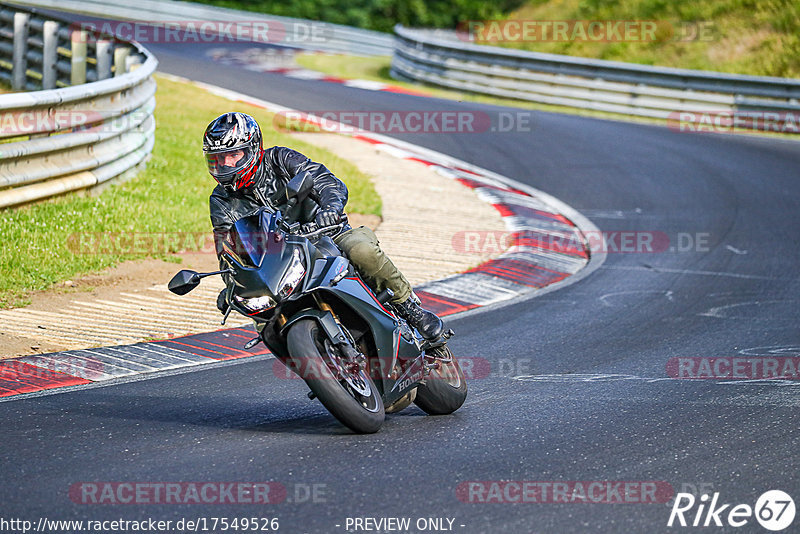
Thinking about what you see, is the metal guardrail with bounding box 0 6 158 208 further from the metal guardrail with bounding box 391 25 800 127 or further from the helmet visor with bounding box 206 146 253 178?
the metal guardrail with bounding box 391 25 800 127

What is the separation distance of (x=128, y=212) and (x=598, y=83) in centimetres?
1417

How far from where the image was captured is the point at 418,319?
5840mm

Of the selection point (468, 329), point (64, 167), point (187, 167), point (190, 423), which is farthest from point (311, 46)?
point (190, 423)

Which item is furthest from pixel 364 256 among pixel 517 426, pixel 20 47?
pixel 20 47

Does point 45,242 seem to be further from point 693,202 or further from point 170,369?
point 693,202

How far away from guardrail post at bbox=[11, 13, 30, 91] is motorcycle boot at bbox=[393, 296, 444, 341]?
46.0 ft

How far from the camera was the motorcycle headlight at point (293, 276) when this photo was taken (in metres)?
4.92

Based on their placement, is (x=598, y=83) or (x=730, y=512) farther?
(x=598, y=83)

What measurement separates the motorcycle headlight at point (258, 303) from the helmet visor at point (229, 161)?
67cm

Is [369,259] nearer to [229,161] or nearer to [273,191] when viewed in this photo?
[273,191]

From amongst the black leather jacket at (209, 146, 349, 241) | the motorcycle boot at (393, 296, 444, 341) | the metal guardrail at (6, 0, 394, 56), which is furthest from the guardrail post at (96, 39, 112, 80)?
the metal guardrail at (6, 0, 394, 56)

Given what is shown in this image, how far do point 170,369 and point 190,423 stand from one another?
1.47 m

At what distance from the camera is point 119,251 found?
1001cm

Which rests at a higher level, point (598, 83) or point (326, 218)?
point (326, 218)
